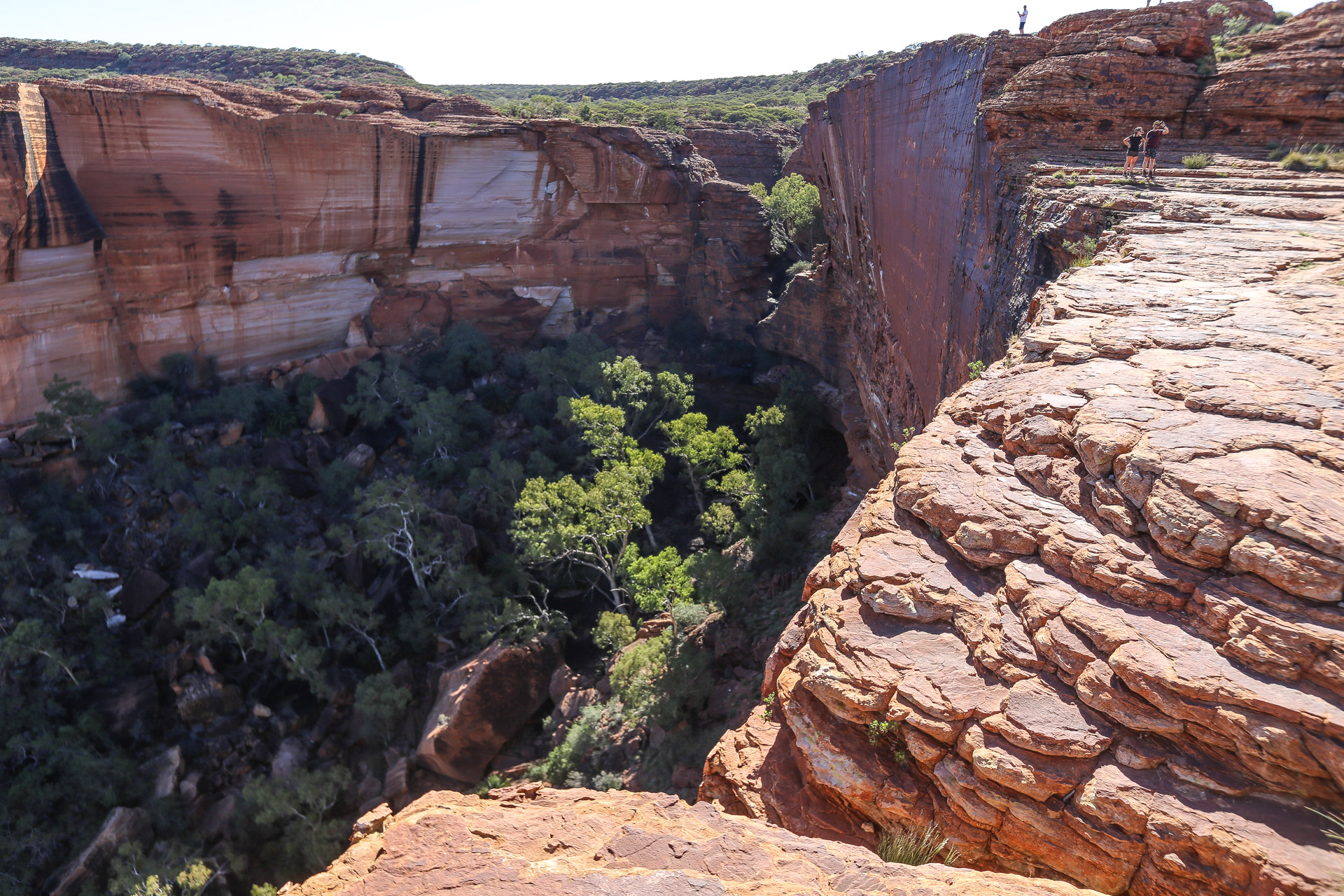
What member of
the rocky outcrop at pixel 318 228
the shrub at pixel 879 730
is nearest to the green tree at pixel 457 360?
the rocky outcrop at pixel 318 228

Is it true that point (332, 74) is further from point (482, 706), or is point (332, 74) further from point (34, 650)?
point (482, 706)

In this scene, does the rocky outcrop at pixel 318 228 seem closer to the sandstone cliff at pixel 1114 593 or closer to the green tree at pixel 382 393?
the green tree at pixel 382 393

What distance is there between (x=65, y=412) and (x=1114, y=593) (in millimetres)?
27873

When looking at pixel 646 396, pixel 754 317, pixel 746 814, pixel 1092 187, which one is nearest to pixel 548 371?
pixel 646 396

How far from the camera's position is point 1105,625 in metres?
3.87

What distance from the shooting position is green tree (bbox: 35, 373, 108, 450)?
2131 centimetres

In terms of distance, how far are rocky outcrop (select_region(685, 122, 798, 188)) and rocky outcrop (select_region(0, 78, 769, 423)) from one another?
8.18m

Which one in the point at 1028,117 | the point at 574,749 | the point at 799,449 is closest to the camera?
the point at 1028,117

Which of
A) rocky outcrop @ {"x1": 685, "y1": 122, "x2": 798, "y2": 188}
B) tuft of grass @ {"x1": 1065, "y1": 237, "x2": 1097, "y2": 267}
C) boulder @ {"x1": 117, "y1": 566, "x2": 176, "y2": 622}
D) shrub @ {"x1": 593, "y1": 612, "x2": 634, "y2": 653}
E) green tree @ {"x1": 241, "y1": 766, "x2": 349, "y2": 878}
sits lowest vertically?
green tree @ {"x1": 241, "y1": 766, "x2": 349, "y2": 878}

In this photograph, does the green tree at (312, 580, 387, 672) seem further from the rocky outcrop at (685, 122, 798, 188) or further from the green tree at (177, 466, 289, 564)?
the rocky outcrop at (685, 122, 798, 188)

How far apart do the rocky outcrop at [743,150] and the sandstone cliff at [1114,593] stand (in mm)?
33530

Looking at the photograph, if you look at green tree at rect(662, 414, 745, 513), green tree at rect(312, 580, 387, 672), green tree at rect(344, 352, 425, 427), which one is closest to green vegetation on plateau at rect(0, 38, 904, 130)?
green tree at rect(344, 352, 425, 427)

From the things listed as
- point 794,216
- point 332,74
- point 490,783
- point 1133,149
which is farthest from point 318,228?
point 332,74

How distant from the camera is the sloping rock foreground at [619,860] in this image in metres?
3.46
